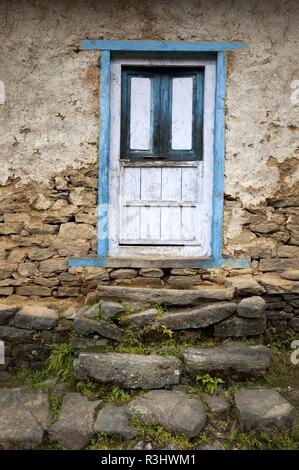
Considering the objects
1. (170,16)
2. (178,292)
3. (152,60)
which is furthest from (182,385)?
(170,16)

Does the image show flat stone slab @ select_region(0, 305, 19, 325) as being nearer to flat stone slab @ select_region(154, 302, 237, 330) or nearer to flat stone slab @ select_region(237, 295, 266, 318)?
flat stone slab @ select_region(154, 302, 237, 330)

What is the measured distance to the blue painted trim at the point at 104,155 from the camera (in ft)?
13.8

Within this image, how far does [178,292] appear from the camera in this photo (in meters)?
4.00

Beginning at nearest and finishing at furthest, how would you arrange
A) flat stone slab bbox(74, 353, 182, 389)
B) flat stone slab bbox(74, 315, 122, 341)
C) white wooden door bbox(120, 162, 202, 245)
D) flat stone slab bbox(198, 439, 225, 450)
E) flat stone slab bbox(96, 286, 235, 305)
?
1. flat stone slab bbox(198, 439, 225, 450)
2. flat stone slab bbox(74, 353, 182, 389)
3. flat stone slab bbox(74, 315, 122, 341)
4. flat stone slab bbox(96, 286, 235, 305)
5. white wooden door bbox(120, 162, 202, 245)

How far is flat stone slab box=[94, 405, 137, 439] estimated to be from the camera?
303cm

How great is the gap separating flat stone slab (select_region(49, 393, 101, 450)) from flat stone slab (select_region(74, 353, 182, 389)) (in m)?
0.24

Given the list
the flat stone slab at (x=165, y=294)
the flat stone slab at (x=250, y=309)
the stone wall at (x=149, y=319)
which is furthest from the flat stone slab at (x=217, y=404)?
the flat stone slab at (x=165, y=294)

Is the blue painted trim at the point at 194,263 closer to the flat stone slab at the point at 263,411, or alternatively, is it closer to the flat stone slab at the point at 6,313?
the flat stone slab at the point at 6,313

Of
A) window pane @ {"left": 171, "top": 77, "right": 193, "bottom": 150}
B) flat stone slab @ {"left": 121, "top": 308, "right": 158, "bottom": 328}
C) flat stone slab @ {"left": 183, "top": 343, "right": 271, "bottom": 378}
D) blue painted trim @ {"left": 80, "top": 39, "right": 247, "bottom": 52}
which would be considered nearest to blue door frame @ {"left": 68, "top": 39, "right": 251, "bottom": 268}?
blue painted trim @ {"left": 80, "top": 39, "right": 247, "bottom": 52}

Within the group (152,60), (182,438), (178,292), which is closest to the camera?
(182,438)

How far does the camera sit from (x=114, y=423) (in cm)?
309

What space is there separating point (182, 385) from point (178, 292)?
2.74 ft

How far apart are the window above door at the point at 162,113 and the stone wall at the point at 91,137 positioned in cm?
32

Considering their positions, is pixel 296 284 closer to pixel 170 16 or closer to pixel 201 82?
pixel 201 82
